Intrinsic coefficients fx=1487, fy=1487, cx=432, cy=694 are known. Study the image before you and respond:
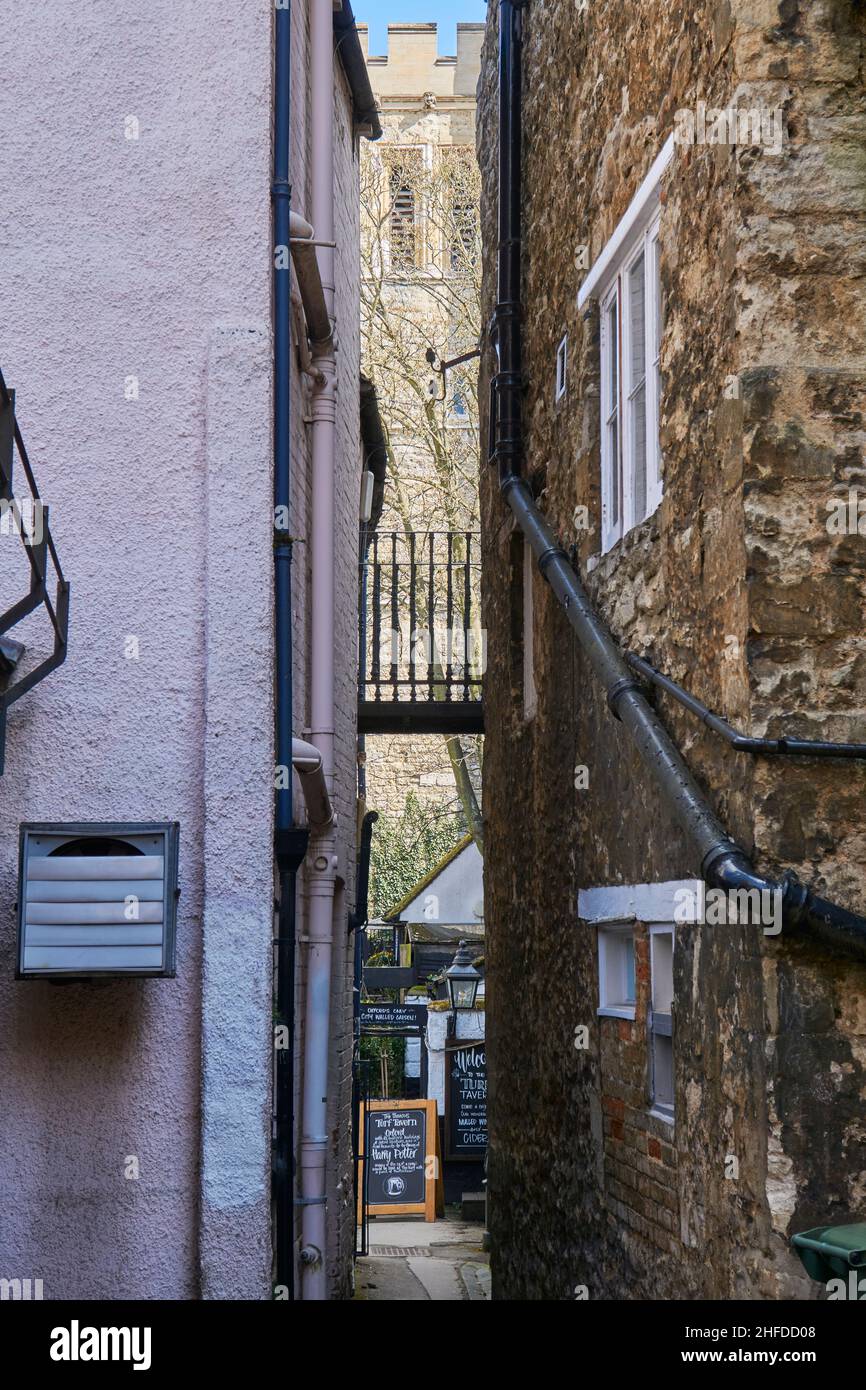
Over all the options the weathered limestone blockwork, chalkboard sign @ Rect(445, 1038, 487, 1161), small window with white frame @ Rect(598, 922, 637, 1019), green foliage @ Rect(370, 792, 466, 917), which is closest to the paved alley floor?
chalkboard sign @ Rect(445, 1038, 487, 1161)

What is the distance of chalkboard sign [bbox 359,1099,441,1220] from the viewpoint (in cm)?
1354

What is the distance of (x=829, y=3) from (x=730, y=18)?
0.29 m

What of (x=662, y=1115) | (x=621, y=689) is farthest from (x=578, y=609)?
(x=662, y=1115)

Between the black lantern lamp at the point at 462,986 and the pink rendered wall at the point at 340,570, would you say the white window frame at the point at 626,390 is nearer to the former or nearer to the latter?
the pink rendered wall at the point at 340,570

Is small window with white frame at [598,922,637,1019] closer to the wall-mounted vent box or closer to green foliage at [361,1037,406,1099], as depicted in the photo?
the wall-mounted vent box

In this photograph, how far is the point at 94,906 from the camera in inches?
179

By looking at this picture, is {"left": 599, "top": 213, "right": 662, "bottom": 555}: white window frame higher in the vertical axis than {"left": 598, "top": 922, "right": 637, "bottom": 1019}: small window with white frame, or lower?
higher

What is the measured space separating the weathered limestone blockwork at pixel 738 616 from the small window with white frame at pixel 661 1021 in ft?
0.51

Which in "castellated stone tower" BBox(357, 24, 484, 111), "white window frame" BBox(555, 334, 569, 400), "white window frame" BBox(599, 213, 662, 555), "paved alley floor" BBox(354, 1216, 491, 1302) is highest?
"castellated stone tower" BBox(357, 24, 484, 111)

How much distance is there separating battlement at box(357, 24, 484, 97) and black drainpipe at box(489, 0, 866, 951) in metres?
19.3

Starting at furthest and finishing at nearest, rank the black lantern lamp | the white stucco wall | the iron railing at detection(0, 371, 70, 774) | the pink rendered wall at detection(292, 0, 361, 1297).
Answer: the white stucco wall
the black lantern lamp
the pink rendered wall at detection(292, 0, 361, 1297)
the iron railing at detection(0, 371, 70, 774)

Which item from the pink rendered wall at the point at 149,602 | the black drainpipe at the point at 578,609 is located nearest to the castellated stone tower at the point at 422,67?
the black drainpipe at the point at 578,609

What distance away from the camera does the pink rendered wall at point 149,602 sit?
4.60 metres

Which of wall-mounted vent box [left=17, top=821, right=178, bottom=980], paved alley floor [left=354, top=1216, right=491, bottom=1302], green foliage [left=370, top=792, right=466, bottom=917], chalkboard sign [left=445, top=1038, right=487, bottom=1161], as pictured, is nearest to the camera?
wall-mounted vent box [left=17, top=821, right=178, bottom=980]
